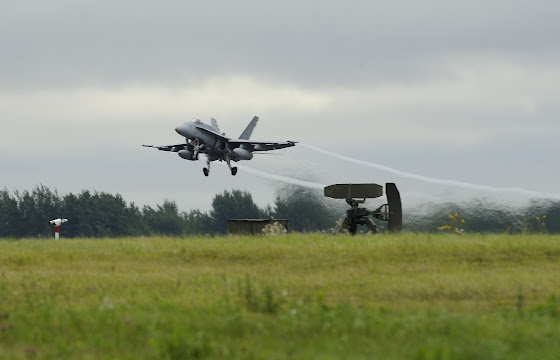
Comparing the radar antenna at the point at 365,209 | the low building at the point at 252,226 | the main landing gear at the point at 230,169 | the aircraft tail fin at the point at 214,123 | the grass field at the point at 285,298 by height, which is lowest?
the grass field at the point at 285,298

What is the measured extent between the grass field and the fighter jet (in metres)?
26.7

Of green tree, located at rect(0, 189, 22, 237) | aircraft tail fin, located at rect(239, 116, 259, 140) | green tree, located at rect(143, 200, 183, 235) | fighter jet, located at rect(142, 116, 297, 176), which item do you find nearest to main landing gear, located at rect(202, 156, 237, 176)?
fighter jet, located at rect(142, 116, 297, 176)

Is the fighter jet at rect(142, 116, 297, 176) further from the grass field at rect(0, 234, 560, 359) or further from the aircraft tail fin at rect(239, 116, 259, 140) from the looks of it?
the grass field at rect(0, 234, 560, 359)

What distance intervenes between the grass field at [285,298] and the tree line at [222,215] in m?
6.56

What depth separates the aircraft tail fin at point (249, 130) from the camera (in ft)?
205

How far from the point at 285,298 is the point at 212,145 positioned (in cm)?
3955

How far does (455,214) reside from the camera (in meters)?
33.5

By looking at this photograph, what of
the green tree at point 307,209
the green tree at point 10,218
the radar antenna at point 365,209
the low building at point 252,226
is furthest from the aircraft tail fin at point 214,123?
the green tree at point 10,218

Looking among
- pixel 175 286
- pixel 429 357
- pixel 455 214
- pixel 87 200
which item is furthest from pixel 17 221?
pixel 429 357

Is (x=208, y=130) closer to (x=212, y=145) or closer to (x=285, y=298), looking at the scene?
(x=212, y=145)

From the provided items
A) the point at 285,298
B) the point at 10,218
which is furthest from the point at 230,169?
the point at 10,218

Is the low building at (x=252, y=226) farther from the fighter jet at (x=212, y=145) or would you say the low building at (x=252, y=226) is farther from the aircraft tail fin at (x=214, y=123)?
the aircraft tail fin at (x=214, y=123)

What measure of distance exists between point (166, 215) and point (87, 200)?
1145 centimetres

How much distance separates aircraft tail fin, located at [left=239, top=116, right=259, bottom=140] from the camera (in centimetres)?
6259
